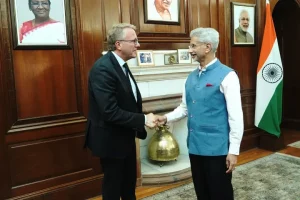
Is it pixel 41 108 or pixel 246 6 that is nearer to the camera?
pixel 41 108

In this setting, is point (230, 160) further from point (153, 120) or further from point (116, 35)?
point (116, 35)

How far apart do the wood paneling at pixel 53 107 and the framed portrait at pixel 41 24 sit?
0.04 metres

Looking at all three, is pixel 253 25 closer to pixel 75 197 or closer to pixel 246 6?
pixel 246 6

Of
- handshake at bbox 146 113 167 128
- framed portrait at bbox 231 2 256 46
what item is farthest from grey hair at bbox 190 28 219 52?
framed portrait at bbox 231 2 256 46

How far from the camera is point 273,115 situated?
3775 mm

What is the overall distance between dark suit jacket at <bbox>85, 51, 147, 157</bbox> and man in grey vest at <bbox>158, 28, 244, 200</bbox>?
364 mm

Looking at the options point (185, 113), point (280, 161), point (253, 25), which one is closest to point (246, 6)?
point (253, 25)

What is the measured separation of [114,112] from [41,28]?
45.6 inches

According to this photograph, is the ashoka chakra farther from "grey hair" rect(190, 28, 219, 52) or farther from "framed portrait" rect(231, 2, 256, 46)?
"grey hair" rect(190, 28, 219, 52)

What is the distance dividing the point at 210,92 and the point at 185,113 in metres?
0.40

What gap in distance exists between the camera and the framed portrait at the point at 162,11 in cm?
302

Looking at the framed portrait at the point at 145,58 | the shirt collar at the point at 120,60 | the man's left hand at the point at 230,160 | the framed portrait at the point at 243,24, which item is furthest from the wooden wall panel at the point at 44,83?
the framed portrait at the point at 243,24

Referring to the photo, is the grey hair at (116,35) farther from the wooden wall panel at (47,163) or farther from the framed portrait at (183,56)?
the framed portrait at (183,56)

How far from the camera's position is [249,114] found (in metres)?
4.08
